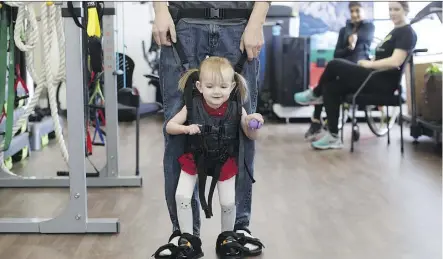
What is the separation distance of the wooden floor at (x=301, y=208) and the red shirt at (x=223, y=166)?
0.29 meters

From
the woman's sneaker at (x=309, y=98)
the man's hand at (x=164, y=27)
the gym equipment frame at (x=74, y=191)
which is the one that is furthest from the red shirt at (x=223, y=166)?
the woman's sneaker at (x=309, y=98)

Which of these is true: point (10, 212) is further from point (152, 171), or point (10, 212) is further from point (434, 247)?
point (434, 247)

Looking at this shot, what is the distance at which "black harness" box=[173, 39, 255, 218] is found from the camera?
1.89m

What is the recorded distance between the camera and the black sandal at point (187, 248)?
1934 millimetres

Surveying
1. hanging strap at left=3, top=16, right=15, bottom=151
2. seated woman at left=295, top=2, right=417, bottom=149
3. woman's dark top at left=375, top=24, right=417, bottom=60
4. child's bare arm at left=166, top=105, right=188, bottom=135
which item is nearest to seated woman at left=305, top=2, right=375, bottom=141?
seated woman at left=295, top=2, right=417, bottom=149

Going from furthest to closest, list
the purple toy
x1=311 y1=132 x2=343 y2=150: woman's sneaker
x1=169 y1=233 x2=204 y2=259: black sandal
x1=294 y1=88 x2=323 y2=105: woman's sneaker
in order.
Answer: x1=294 y1=88 x2=323 y2=105: woman's sneaker
x1=311 y1=132 x2=343 y2=150: woman's sneaker
x1=169 y1=233 x2=204 y2=259: black sandal
the purple toy

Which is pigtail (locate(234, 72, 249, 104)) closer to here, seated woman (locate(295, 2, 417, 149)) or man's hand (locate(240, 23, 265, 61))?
man's hand (locate(240, 23, 265, 61))

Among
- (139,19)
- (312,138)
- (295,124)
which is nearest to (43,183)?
(312,138)

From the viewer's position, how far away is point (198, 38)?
1929 mm

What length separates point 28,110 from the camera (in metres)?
2.47

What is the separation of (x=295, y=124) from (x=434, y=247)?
379cm

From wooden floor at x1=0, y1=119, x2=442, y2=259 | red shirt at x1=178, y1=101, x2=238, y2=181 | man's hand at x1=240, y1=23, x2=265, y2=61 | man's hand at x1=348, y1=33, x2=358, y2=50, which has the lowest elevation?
wooden floor at x1=0, y1=119, x2=442, y2=259

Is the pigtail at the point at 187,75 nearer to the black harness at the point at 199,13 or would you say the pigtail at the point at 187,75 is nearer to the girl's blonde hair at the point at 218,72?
the girl's blonde hair at the point at 218,72

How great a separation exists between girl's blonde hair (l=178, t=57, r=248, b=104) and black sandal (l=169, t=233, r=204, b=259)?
47 cm
